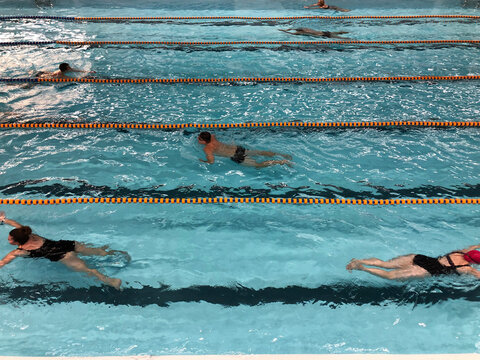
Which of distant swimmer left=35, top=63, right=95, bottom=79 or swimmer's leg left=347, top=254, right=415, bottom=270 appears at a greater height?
distant swimmer left=35, top=63, right=95, bottom=79

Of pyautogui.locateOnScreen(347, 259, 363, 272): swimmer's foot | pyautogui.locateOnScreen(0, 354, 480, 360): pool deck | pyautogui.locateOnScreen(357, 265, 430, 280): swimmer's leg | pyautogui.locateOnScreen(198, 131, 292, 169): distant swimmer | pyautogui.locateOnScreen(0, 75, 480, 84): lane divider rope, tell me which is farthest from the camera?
pyautogui.locateOnScreen(0, 75, 480, 84): lane divider rope

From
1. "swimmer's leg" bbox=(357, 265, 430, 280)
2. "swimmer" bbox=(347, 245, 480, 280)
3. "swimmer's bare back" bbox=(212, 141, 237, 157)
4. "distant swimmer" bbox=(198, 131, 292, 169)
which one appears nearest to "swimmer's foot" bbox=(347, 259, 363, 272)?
"swimmer" bbox=(347, 245, 480, 280)

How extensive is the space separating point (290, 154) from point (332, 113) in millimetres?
1305

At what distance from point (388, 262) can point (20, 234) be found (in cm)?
317

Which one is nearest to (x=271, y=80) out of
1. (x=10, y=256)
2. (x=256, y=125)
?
(x=256, y=125)

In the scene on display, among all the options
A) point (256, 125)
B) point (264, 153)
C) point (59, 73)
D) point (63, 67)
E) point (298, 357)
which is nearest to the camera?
point (298, 357)

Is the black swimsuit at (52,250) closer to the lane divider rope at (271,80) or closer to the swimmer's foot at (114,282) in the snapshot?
the swimmer's foot at (114,282)

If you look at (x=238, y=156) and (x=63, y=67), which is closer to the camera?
(x=238, y=156)

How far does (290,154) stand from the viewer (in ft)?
15.9

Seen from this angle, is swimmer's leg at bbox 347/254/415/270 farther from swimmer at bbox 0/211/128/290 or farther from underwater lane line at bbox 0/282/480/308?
swimmer at bbox 0/211/128/290

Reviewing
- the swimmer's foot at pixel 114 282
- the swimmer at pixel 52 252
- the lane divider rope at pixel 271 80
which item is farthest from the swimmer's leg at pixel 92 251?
the lane divider rope at pixel 271 80

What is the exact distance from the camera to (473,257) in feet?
10.3

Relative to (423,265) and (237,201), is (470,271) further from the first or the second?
(237,201)

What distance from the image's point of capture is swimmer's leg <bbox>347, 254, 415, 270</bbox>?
333 cm
